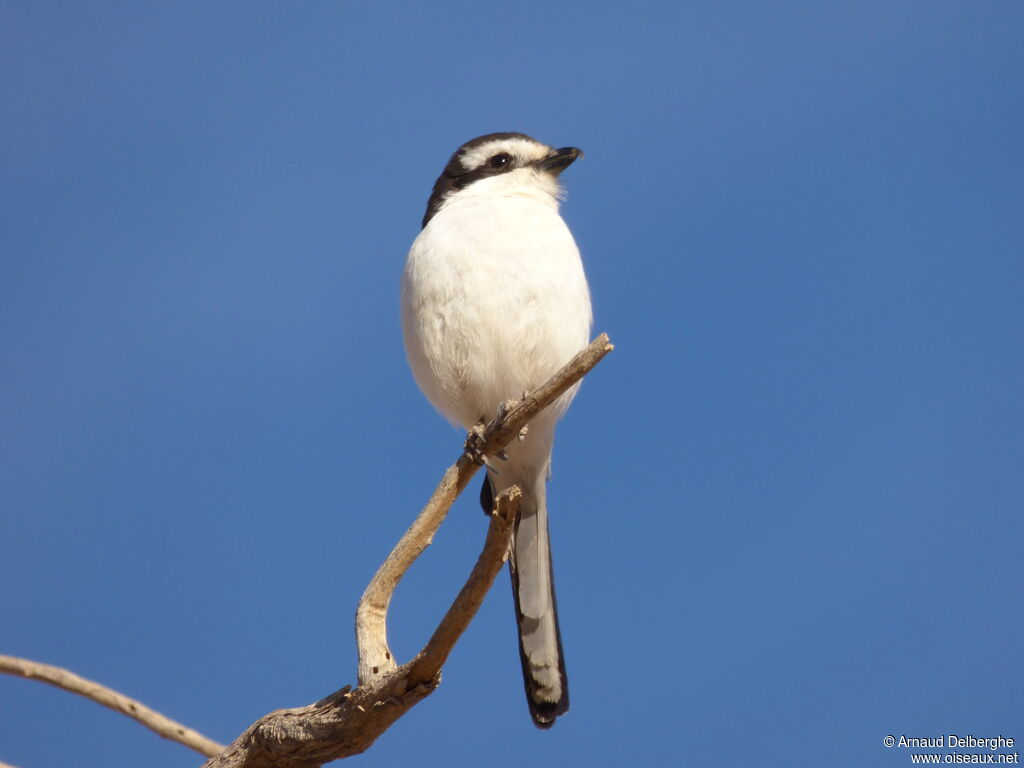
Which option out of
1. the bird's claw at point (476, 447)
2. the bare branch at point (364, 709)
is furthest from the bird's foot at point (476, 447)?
the bare branch at point (364, 709)

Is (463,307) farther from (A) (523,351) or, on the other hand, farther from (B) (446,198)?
(B) (446,198)

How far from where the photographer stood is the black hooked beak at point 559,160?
6562 millimetres

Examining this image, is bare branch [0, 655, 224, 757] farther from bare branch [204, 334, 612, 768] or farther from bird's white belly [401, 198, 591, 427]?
bird's white belly [401, 198, 591, 427]

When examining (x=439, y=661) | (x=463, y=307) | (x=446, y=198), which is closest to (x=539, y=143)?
(x=446, y=198)

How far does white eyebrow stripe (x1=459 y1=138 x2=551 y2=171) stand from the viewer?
6.58 m

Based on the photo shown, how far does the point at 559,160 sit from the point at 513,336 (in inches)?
56.7

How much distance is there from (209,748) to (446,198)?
3.14m

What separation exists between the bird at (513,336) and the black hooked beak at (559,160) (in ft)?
1.38

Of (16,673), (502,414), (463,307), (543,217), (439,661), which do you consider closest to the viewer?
(439,661)

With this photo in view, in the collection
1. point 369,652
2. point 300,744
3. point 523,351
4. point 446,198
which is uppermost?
point 446,198

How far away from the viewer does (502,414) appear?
5.03 m

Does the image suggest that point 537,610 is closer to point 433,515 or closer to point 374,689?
point 433,515

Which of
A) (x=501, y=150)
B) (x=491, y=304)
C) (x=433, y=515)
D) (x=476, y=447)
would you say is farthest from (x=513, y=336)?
(x=501, y=150)

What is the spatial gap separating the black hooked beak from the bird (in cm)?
42
